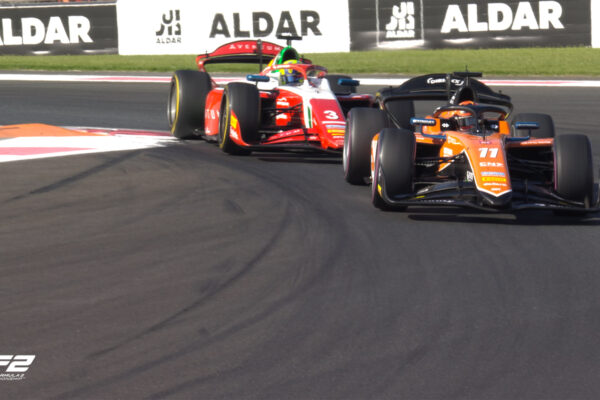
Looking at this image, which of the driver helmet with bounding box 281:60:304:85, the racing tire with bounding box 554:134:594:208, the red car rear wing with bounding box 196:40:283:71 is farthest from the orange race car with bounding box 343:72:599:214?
the red car rear wing with bounding box 196:40:283:71

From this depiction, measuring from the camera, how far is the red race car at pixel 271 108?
10.5 m

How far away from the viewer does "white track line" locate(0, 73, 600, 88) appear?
18.5m

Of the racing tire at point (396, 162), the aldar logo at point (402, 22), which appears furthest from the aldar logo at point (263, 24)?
the racing tire at point (396, 162)

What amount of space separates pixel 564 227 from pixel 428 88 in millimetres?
2517

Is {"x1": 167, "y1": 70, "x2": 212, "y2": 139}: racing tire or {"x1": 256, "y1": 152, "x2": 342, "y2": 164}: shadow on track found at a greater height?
{"x1": 167, "y1": 70, "x2": 212, "y2": 139}: racing tire

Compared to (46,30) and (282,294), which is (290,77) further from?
(46,30)

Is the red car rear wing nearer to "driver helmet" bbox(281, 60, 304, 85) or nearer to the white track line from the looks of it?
"driver helmet" bbox(281, 60, 304, 85)

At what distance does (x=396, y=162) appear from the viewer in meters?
7.52

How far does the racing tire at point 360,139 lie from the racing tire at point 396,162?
1184mm

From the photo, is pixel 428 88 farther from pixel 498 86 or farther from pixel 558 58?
pixel 558 58

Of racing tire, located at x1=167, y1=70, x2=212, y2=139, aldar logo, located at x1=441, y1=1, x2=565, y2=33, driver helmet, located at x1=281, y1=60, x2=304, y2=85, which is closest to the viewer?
driver helmet, located at x1=281, y1=60, x2=304, y2=85

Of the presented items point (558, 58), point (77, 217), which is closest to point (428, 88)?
point (77, 217)

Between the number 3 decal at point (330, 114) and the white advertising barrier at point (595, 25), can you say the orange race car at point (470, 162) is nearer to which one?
the number 3 decal at point (330, 114)

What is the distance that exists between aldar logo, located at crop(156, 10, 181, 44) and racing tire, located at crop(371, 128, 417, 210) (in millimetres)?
17761
